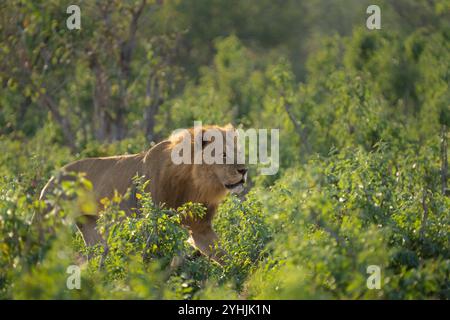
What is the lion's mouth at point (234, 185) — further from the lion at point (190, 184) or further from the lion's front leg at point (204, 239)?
the lion's front leg at point (204, 239)

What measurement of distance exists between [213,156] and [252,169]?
421 centimetres

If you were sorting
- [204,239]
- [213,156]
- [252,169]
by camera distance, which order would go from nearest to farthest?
1. [213,156]
2. [204,239]
3. [252,169]

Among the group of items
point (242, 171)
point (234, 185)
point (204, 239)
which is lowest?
point (204, 239)

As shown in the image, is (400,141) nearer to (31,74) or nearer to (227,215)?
(227,215)

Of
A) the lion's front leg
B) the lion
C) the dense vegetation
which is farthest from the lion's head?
the lion's front leg

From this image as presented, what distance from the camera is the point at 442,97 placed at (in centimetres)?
1262

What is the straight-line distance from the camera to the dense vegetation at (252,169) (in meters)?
5.34

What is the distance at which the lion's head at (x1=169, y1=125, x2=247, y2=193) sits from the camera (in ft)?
25.4

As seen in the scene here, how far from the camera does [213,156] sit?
789 cm

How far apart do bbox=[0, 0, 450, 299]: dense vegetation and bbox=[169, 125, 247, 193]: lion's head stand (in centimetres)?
26

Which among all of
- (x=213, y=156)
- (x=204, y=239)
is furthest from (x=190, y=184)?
(x=204, y=239)

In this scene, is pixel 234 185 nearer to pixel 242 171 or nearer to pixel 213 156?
pixel 242 171

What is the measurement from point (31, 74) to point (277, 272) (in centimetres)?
808

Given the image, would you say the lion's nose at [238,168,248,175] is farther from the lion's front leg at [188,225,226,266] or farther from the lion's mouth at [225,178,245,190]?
the lion's front leg at [188,225,226,266]
